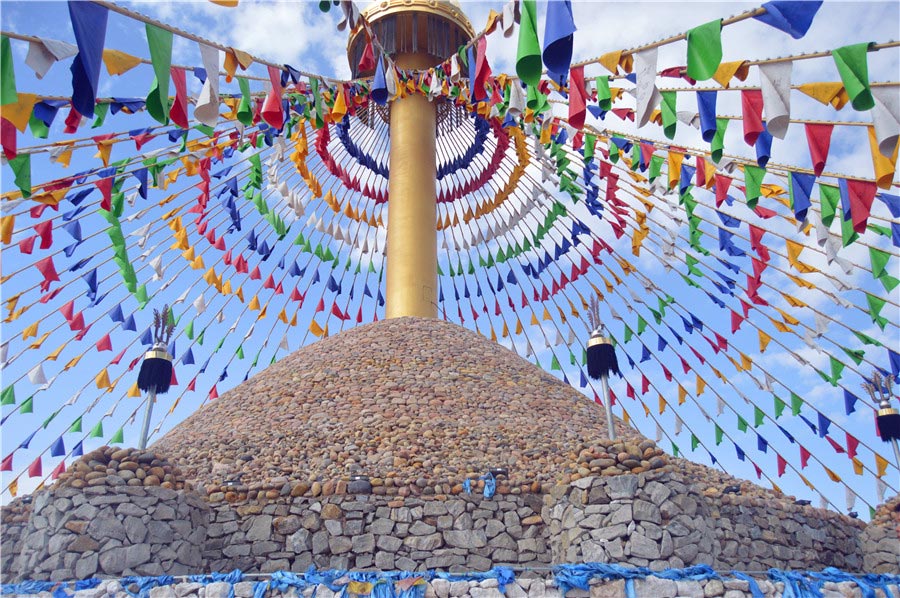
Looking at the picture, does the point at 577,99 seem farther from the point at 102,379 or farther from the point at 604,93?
the point at 102,379

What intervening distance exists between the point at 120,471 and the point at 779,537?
12.3 m

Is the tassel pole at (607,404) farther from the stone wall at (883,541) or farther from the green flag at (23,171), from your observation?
the green flag at (23,171)

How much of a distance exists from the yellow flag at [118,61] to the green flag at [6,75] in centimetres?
124

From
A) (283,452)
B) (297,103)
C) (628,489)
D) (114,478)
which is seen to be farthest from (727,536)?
(297,103)

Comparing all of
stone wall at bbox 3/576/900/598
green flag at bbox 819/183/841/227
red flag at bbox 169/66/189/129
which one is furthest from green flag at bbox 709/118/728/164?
red flag at bbox 169/66/189/129

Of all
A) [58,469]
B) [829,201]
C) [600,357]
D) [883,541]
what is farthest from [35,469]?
[883,541]

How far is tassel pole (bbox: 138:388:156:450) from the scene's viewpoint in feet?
42.5

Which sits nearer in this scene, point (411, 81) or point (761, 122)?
point (761, 122)

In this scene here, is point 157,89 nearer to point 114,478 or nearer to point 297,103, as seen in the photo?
point 114,478

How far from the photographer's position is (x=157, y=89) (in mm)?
8969

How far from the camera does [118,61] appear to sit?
357 inches

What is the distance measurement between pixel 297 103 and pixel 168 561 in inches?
425

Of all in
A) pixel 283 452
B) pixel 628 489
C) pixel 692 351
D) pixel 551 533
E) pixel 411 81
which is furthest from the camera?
pixel 411 81

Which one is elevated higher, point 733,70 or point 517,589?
point 733,70
